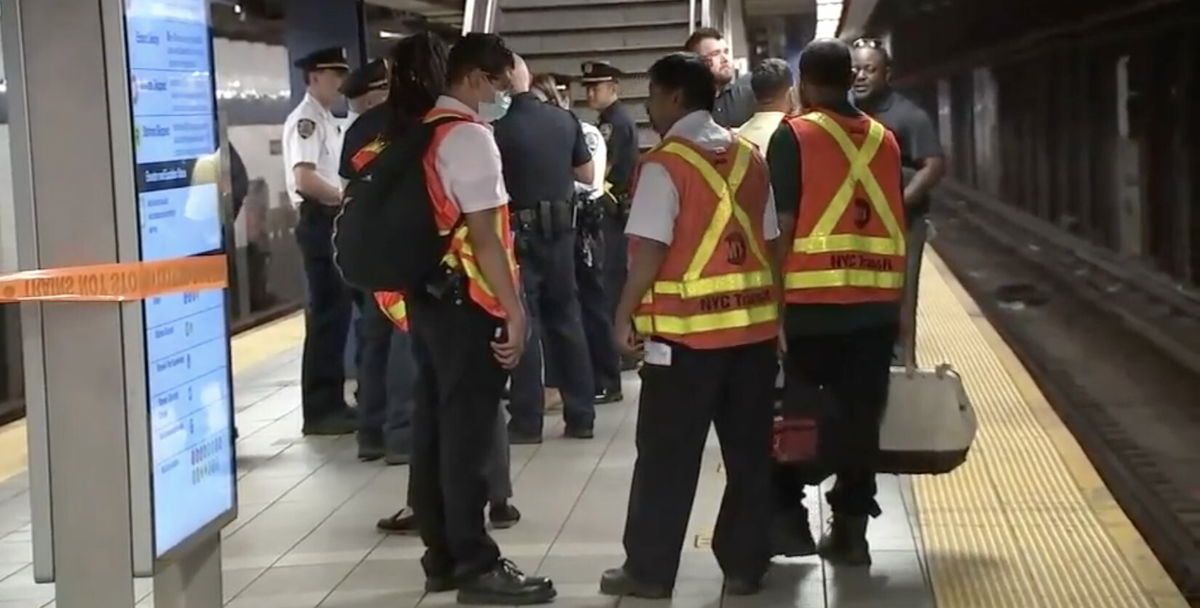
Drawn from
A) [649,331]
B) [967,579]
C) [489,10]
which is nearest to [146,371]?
[649,331]

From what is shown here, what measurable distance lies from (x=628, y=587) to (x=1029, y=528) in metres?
1.46

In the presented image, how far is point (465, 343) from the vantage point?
4.32 metres

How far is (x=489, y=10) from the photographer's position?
33.2ft

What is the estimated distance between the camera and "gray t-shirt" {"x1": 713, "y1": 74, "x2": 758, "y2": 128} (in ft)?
22.1

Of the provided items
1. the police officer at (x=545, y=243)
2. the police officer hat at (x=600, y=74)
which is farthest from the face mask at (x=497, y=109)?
the police officer hat at (x=600, y=74)

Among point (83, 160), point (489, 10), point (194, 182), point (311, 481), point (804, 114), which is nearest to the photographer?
point (83, 160)

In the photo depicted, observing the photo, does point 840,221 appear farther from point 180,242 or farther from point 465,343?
point 180,242

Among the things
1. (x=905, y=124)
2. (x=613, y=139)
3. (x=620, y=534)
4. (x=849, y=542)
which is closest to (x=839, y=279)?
(x=849, y=542)

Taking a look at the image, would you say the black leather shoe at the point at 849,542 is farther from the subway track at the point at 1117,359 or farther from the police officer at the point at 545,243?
the police officer at the point at 545,243

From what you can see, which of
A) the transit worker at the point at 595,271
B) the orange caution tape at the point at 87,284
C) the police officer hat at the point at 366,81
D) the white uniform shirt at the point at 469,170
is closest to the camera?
the orange caution tape at the point at 87,284

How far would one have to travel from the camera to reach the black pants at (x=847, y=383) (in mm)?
4633

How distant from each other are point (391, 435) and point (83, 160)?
3.23m

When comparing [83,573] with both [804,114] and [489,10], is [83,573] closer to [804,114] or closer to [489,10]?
[804,114]

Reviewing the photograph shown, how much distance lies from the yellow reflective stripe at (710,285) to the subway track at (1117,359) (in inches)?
61.9
